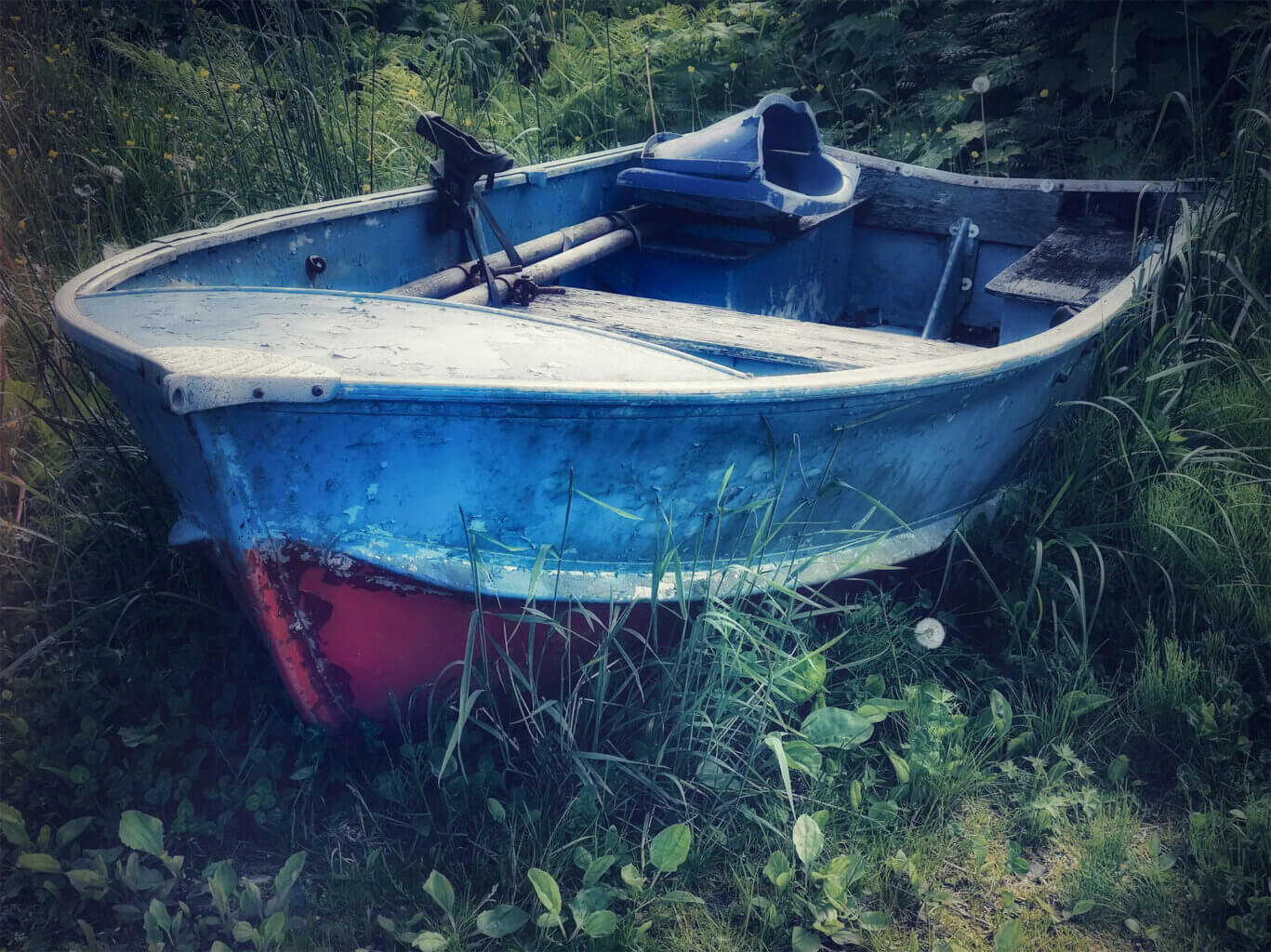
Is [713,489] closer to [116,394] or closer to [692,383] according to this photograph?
[692,383]

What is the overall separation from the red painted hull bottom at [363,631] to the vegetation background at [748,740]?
4.1 inches

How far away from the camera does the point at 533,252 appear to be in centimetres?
322

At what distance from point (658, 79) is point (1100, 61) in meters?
2.71

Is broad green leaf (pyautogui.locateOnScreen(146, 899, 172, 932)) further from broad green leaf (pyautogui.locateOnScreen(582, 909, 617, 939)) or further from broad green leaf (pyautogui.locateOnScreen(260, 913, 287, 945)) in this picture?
broad green leaf (pyautogui.locateOnScreen(582, 909, 617, 939))

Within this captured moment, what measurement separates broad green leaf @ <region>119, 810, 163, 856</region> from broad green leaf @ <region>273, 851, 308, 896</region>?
23 centimetres

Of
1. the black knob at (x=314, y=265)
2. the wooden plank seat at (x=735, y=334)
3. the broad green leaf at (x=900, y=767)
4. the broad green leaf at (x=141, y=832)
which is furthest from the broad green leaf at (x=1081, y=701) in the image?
the black knob at (x=314, y=265)

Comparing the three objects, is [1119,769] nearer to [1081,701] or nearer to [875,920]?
[1081,701]

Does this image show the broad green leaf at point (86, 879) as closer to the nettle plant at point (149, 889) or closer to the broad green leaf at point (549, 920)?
the nettle plant at point (149, 889)

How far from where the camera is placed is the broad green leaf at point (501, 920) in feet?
5.49

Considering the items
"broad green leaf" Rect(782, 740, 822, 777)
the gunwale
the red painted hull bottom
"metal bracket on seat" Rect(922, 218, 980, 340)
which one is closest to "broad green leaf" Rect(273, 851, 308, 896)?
the red painted hull bottom

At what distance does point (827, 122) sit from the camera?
20.0 feet

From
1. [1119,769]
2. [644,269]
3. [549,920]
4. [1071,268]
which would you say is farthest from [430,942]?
[1071,268]

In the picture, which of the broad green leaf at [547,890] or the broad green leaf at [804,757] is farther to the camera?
the broad green leaf at [804,757]

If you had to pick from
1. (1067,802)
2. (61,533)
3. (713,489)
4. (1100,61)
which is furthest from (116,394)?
(1100,61)
